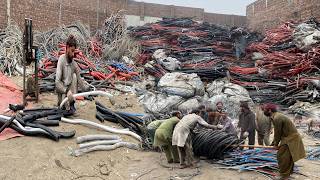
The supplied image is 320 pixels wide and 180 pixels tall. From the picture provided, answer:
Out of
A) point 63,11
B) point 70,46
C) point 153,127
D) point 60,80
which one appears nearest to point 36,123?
point 60,80

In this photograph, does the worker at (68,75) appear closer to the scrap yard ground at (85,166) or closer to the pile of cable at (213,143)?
the scrap yard ground at (85,166)

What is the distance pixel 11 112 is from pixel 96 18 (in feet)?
43.6

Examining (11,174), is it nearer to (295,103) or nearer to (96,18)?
(295,103)

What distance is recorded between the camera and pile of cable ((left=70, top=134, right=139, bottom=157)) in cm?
861

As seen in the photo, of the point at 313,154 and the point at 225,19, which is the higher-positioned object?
the point at 225,19

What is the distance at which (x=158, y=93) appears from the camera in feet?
44.5

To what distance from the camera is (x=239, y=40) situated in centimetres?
1909

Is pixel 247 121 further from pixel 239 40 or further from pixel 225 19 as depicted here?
pixel 225 19

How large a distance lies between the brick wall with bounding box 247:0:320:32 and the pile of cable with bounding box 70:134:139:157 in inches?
506

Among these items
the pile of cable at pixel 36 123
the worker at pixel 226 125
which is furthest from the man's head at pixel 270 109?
the pile of cable at pixel 36 123

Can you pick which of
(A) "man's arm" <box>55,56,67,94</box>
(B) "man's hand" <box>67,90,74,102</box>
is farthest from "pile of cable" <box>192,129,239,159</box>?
(A) "man's arm" <box>55,56,67,94</box>

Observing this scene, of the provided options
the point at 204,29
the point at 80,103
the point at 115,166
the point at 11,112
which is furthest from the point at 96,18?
the point at 115,166

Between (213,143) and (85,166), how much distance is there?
2532 mm

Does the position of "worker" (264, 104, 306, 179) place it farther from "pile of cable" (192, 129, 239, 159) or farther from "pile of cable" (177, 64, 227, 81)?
"pile of cable" (177, 64, 227, 81)
